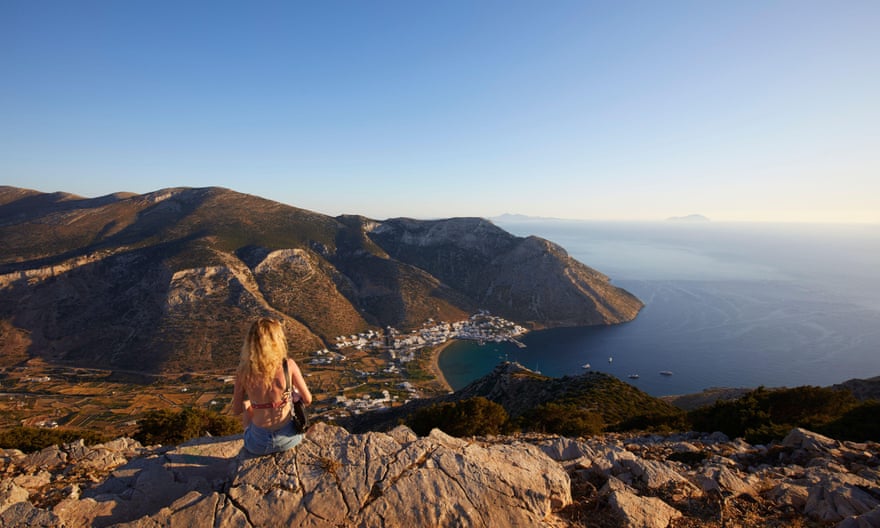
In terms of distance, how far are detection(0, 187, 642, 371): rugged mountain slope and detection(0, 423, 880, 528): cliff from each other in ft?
290

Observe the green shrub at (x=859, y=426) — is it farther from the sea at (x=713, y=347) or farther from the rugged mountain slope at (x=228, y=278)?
the rugged mountain slope at (x=228, y=278)

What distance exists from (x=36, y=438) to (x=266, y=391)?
18084 mm

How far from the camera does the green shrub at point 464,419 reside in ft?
69.8

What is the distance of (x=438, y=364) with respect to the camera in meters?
96.0

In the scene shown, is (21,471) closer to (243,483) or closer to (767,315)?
(243,483)

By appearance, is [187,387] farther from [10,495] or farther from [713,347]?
[713,347]

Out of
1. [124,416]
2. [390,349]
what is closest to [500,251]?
[390,349]

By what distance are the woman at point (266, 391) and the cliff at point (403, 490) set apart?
0.40m

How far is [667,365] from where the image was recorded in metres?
92.4

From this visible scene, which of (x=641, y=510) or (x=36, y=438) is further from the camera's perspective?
(x=36, y=438)

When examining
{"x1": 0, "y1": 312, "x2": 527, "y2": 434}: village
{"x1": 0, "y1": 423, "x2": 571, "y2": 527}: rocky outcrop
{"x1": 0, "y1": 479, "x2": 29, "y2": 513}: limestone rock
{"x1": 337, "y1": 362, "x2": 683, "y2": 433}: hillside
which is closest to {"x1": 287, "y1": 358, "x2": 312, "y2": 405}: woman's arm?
{"x1": 0, "y1": 423, "x2": 571, "y2": 527}: rocky outcrop

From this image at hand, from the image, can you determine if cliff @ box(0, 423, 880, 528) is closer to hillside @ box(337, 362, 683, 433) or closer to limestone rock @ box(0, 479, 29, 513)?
limestone rock @ box(0, 479, 29, 513)

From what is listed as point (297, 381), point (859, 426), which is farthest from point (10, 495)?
point (859, 426)

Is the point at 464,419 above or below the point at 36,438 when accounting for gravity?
below
